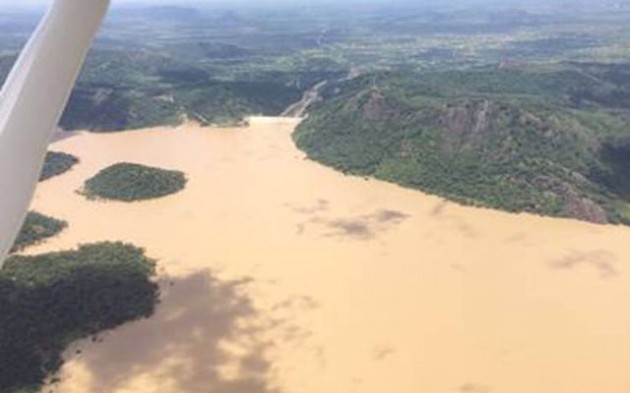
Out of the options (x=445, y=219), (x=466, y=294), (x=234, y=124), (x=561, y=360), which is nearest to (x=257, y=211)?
(x=445, y=219)

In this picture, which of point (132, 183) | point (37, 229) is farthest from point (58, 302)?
point (132, 183)

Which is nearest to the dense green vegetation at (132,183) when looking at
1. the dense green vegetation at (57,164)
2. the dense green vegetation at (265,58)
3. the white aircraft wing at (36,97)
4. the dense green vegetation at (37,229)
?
the dense green vegetation at (57,164)

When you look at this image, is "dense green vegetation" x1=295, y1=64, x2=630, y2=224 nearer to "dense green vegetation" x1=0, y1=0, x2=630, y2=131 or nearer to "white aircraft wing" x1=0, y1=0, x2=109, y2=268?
"dense green vegetation" x1=0, y1=0, x2=630, y2=131

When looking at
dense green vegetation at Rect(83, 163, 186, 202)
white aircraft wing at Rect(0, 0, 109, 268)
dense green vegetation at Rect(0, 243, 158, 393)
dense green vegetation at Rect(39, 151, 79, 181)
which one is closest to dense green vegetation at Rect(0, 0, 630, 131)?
dense green vegetation at Rect(39, 151, 79, 181)

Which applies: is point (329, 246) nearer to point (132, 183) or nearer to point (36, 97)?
point (132, 183)

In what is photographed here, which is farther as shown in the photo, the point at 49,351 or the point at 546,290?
the point at 546,290

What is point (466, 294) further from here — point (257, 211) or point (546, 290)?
point (257, 211)
